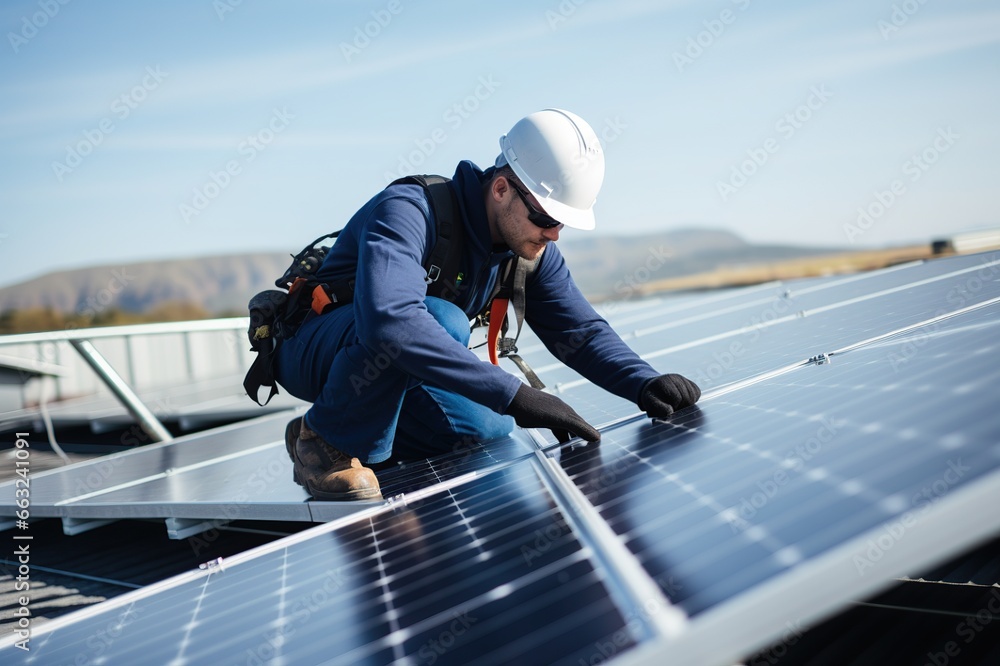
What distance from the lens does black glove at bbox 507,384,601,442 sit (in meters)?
3.08

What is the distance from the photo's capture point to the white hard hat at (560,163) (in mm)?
3719

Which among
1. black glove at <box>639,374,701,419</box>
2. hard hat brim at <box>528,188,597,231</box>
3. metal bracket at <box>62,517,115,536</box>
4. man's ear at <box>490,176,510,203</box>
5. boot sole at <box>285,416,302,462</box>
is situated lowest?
black glove at <box>639,374,701,419</box>

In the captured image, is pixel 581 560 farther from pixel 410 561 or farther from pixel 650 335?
pixel 650 335

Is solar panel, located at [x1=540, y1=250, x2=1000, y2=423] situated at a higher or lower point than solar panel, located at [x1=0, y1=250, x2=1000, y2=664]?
higher

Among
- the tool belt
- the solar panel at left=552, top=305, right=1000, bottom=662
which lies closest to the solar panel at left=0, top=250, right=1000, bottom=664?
the solar panel at left=552, top=305, right=1000, bottom=662

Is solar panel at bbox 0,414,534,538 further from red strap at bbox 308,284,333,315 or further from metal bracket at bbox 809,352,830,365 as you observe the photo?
metal bracket at bbox 809,352,830,365

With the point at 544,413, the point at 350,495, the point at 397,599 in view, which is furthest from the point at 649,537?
the point at 350,495

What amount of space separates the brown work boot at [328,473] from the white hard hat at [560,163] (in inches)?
57.3

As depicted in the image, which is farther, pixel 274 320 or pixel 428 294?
pixel 274 320

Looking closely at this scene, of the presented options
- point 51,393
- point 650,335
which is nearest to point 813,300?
point 650,335

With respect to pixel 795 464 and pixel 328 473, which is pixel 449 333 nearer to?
pixel 328 473

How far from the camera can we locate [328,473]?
3576mm

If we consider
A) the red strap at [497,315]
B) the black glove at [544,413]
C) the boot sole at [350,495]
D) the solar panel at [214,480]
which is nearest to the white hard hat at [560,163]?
the red strap at [497,315]

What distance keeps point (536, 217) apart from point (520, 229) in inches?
3.8
